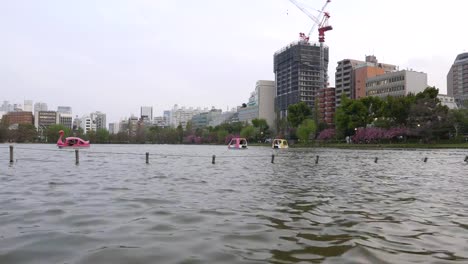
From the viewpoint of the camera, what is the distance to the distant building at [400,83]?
423ft

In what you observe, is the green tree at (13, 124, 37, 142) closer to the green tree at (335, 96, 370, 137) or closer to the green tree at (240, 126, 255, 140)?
the green tree at (240, 126, 255, 140)

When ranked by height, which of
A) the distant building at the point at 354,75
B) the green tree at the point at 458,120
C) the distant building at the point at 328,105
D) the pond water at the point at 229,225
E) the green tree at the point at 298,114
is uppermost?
the distant building at the point at 354,75

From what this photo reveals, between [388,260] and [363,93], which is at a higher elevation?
[363,93]

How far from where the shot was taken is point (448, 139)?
85.4m

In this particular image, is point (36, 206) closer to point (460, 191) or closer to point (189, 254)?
point (189, 254)

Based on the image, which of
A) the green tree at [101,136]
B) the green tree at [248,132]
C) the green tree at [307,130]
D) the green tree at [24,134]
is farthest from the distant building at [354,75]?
Answer: the green tree at [24,134]

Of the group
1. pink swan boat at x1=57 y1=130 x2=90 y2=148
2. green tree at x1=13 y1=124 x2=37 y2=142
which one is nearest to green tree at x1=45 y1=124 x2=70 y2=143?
green tree at x1=13 y1=124 x2=37 y2=142

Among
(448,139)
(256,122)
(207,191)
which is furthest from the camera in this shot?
(256,122)

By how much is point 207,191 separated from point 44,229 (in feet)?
24.2

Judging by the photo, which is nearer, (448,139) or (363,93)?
(448,139)

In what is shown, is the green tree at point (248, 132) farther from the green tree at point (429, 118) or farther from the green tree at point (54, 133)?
the green tree at point (54, 133)

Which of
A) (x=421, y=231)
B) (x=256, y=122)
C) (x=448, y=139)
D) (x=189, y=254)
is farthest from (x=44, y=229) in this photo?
(x=256, y=122)

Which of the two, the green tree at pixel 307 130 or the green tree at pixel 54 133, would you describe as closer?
the green tree at pixel 307 130

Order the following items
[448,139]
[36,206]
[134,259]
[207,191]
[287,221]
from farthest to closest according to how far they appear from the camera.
Answer: 1. [448,139]
2. [207,191]
3. [36,206]
4. [287,221]
5. [134,259]
